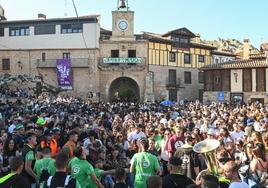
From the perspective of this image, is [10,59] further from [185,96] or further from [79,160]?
[79,160]

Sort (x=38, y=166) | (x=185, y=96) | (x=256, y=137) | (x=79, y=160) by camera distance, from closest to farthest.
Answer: (x=79, y=160) → (x=38, y=166) → (x=256, y=137) → (x=185, y=96)

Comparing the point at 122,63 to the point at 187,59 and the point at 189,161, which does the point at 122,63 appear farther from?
the point at 189,161

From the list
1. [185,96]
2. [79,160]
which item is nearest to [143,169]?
[79,160]

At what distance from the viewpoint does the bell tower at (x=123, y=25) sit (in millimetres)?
43156

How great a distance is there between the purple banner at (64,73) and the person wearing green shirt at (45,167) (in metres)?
35.2

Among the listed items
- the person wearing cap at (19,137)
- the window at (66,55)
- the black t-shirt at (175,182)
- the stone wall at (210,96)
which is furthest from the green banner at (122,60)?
the black t-shirt at (175,182)

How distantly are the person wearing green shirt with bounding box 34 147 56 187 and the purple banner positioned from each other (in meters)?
35.2

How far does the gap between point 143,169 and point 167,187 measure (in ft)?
6.48

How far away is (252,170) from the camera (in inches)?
263

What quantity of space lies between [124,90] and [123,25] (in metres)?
6.86

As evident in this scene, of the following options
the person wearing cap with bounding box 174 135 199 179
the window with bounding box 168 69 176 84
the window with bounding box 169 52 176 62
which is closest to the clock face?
the window with bounding box 169 52 176 62

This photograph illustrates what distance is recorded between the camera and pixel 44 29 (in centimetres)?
4369

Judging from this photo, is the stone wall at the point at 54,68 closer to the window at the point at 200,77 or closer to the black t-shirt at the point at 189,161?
the window at the point at 200,77

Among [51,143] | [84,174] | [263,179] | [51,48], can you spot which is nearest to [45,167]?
[84,174]
